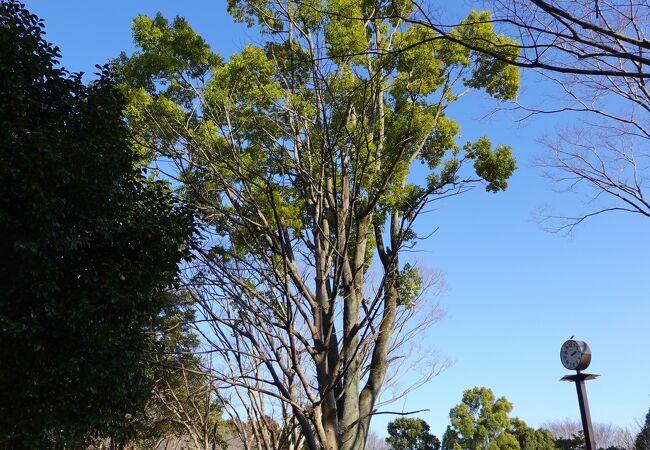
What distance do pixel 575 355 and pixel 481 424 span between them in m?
18.2

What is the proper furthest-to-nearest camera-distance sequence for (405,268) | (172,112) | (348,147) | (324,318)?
(405,268)
(172,112)
(348,147)
(324,318)

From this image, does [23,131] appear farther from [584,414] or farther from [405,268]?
[584,414]

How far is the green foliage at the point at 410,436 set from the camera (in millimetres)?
26234

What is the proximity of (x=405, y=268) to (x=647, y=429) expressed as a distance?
17.8 m

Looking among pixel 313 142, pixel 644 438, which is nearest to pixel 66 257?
pixel 313 142

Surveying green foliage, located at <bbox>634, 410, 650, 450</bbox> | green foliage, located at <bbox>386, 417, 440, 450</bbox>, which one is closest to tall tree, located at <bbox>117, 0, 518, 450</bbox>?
green foliage, located at <bbox>634, 410, 650, 450</bbox>

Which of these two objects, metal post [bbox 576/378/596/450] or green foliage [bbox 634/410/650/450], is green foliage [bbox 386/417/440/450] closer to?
green foliage [bbox 634/410/650/450]

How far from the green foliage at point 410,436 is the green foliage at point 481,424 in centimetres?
182

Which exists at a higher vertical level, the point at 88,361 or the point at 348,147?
the point at 348,147

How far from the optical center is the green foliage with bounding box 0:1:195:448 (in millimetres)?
5352

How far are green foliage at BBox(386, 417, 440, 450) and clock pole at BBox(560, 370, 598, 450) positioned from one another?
20.5m

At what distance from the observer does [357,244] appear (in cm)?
720

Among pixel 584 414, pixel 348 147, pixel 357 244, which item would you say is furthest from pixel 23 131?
pixel 584 414

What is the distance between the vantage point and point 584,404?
6.79 m
